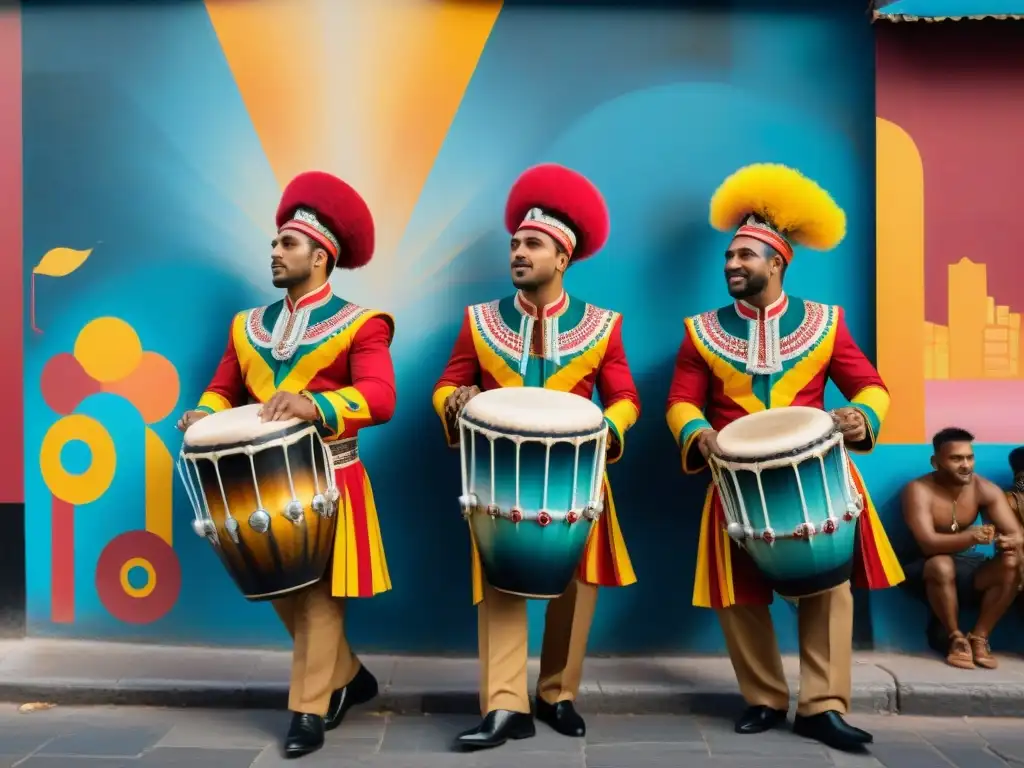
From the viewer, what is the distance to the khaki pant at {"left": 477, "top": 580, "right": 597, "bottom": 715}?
139 inches

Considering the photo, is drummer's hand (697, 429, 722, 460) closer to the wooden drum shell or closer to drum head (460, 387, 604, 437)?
drum head (460, 387, 604, 437)

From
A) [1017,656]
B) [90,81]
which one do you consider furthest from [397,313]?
[1017,656]

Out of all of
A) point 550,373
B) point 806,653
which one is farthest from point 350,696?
point 806,653

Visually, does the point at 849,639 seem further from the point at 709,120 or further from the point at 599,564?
the point at 709,120

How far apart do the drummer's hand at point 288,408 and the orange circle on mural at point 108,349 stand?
5.11ft

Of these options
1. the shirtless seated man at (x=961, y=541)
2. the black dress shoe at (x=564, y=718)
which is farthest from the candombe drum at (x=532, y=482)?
the shirtless seated man at (x=961, y=541)

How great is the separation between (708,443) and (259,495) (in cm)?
158

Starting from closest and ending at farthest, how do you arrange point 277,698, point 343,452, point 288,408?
1. point 288,408
2. point 343,452
3. point 277,698

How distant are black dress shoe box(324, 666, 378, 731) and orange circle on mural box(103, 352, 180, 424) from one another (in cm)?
159

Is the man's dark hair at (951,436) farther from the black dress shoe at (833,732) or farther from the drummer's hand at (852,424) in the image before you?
the black dress shoe at (833,732)

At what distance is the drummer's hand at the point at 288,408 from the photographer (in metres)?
3.25

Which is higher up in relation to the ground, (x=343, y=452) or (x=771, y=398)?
(x=771, y=398)

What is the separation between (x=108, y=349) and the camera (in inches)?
179

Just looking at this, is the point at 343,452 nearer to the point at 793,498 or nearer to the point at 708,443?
the point at 708,443
